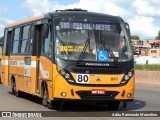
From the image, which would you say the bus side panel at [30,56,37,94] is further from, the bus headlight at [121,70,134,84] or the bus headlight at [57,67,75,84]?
the bus headlight at [121,70,134,84]

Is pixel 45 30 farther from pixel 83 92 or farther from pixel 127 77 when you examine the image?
pixel 127 77

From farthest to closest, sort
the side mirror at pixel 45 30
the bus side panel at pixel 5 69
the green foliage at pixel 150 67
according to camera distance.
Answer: the green foliage at pixel 150 67
the bus side panel at pixel 5 69
the side mirror at pixel 45 30

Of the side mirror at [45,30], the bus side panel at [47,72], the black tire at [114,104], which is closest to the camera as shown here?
the bus side panel at [47,72]

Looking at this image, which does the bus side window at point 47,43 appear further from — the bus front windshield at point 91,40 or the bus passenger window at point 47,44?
the bus front windshield at point 91,40

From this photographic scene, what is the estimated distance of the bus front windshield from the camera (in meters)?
13.5

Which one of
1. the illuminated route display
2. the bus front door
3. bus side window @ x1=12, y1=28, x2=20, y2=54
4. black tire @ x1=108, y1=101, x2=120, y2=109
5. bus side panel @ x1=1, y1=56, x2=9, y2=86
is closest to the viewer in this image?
the illuminated route display

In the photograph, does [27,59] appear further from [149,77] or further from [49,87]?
[149,77]

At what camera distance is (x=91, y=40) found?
13.8 metres

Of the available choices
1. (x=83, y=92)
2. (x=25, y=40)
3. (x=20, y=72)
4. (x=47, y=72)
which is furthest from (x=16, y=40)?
(x=83, y=92)

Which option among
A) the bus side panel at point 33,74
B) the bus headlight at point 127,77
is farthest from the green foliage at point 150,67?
the bus headlight at point 127,77

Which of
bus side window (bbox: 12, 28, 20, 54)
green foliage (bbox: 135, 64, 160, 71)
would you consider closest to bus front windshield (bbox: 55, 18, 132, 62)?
bus side window (bbox: 12, 28, 20, 54)

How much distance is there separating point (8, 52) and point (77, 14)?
24.0 feet

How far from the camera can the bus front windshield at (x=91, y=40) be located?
13.5 meters

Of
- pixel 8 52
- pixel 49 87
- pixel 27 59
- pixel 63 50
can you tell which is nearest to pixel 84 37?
pixel 63 50
